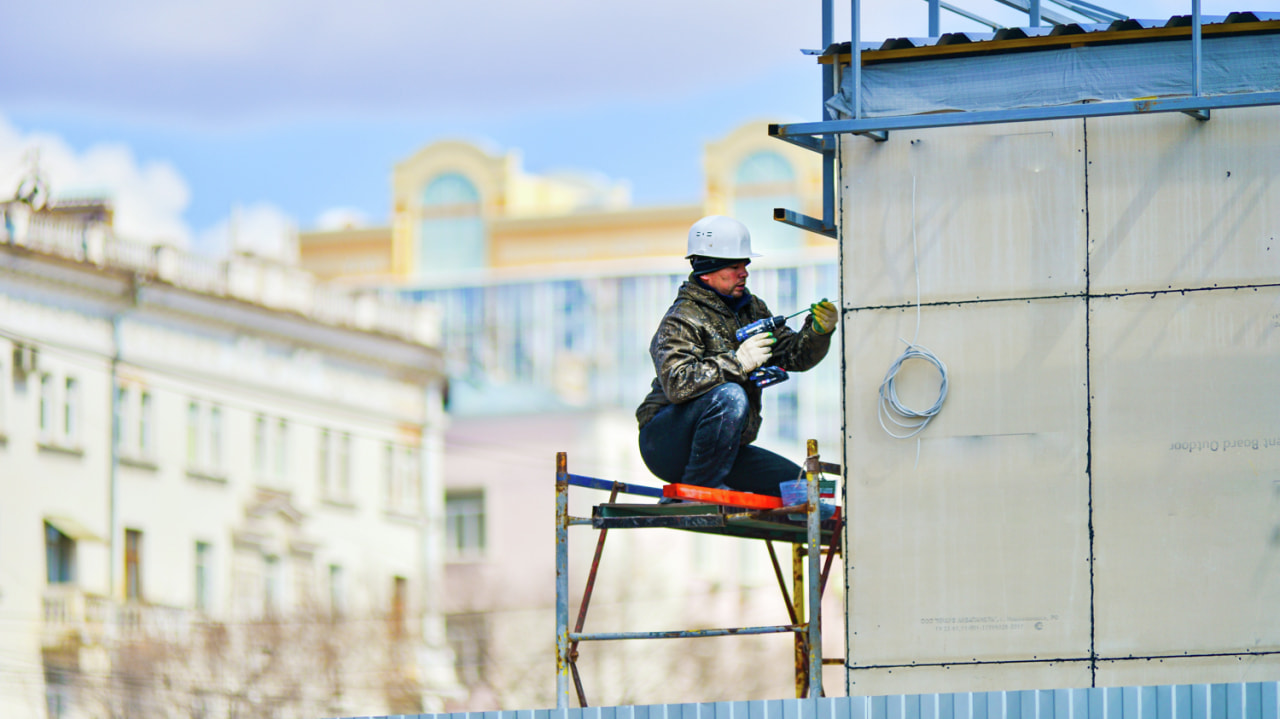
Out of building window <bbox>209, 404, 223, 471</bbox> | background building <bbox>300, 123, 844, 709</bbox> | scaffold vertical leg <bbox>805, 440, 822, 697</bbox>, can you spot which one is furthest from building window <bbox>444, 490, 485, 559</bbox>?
scaffold vertical leg <bbox>805, 440, 822, 697</bbox>

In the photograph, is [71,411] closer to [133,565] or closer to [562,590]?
[133,565]

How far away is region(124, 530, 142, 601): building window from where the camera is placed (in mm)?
58053

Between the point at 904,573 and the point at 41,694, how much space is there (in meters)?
43.8

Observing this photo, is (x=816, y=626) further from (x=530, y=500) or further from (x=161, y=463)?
(x=530, y=500)

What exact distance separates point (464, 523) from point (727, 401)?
204 ft

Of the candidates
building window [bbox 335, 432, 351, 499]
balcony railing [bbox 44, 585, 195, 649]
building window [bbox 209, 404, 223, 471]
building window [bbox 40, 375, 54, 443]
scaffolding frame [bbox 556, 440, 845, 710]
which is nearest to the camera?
scaffolding frame [bbox 556, 440, 845, 710]

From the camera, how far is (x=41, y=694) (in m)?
53.9

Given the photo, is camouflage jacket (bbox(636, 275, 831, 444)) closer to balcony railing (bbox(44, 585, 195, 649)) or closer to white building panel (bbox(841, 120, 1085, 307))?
white building panel (bbox(841, 120, 1085, 307))

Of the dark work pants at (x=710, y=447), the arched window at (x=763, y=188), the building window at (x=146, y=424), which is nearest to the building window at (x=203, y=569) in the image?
the building window at (x=146, y=424)

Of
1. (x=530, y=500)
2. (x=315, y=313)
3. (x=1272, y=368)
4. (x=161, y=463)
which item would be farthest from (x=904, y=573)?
(x=530, y=500)

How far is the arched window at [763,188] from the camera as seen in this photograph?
13412 centimetres

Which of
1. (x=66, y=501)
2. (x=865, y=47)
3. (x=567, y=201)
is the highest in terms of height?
(x=567, y=201)

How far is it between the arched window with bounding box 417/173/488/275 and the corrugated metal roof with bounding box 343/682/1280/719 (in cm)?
13042

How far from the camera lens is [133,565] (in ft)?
192
